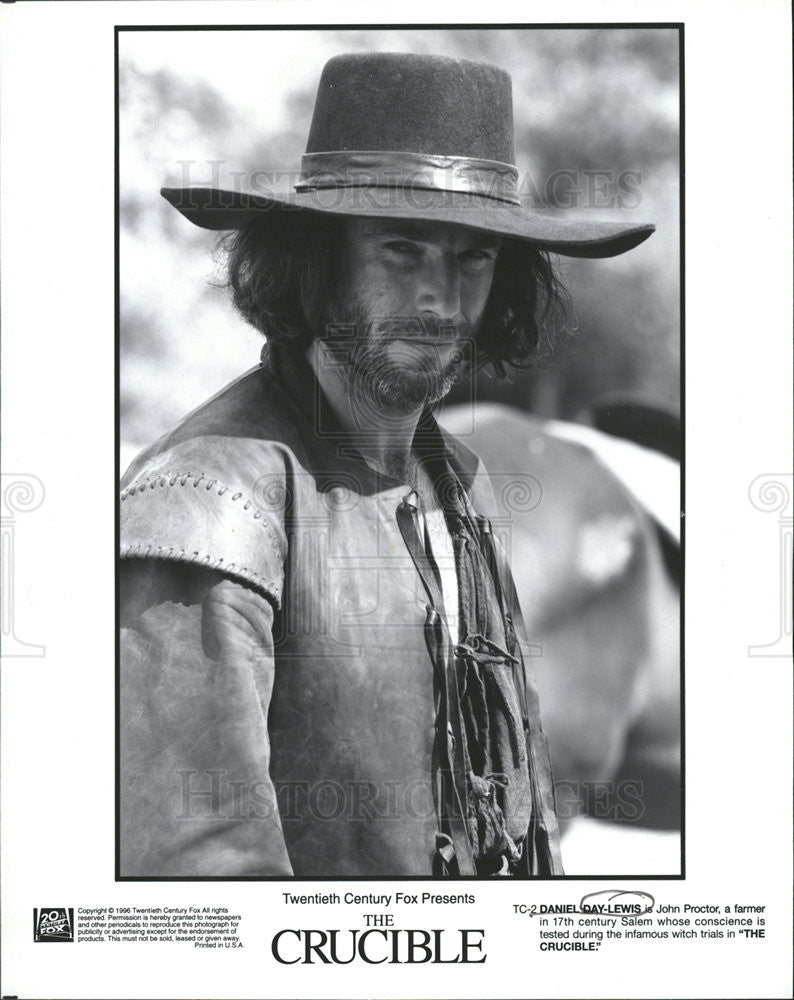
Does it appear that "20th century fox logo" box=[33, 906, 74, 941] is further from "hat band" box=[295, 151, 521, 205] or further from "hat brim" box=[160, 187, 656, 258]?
"hat band" box=[295, 151, 521, 205]

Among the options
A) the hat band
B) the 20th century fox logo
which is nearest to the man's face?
the hat band

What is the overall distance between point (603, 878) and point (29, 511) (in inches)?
85.1

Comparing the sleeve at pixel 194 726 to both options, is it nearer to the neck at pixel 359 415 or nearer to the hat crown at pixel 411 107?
the neck at pixel 359 415

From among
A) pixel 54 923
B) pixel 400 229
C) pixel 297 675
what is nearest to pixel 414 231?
pixel 400 229

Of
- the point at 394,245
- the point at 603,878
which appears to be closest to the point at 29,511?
the point at 394,245

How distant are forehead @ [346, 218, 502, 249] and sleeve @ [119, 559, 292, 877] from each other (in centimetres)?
114

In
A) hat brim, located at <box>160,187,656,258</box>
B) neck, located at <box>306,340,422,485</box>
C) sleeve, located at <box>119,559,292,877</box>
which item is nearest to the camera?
sleeve, located at <box>119,559,292,877</box>

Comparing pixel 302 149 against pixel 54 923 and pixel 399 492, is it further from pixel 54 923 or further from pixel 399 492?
pixel 54 923

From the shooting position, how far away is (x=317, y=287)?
500 cm

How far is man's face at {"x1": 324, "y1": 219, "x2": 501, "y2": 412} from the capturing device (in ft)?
16.2

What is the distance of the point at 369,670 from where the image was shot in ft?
16.1

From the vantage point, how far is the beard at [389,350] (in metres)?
4.98

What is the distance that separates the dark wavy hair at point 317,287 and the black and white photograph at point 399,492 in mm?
13

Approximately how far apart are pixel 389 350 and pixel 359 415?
0.23 meters
